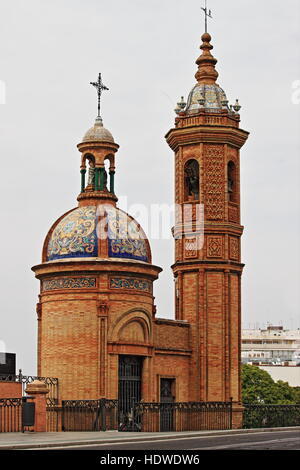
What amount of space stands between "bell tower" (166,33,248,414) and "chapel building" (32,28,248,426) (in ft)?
0.16

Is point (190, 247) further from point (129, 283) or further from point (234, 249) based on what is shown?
point (129, 283)

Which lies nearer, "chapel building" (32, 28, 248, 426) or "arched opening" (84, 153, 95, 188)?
"chapel building" (32, 28, 248, 426)

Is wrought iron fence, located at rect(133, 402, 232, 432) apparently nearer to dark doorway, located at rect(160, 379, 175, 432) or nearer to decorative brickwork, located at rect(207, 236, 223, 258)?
dark doorway, located at rect(160, 379, 175, 432)

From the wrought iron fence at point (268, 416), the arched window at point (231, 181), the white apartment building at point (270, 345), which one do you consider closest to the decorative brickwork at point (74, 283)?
the arched window at point (231, 181)

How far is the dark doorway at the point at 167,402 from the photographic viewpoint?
4584 centimetres

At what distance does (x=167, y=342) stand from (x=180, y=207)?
23.6 ft

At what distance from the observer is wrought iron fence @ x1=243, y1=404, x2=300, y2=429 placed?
50.0m

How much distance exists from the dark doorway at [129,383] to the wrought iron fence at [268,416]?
24.6 ft

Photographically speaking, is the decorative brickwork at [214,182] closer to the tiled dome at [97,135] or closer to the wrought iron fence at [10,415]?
the tiled dome at [97,135]

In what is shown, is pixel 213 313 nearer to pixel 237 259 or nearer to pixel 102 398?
pixel 237 259

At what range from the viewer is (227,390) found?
4844 cm

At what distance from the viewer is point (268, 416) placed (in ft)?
166

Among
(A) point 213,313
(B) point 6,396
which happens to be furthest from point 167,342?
(B) point 6,396

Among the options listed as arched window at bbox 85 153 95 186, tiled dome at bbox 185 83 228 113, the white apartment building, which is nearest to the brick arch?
arched window at bbox 85 153 95 186
